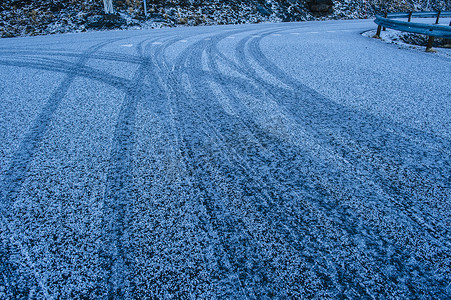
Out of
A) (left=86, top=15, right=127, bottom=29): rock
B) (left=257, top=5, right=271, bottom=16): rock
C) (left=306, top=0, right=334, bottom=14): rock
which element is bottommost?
(left=86, top=15, right=127, bottom=29): rock

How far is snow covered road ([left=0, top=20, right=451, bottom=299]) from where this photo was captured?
4.63 feet

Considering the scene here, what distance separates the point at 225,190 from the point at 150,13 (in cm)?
1648

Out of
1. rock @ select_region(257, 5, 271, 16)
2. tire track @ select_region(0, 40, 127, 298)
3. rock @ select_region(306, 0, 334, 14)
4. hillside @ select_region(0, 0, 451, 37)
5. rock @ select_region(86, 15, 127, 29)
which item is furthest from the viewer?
rock @ select_region(306, 0, 334, 14)

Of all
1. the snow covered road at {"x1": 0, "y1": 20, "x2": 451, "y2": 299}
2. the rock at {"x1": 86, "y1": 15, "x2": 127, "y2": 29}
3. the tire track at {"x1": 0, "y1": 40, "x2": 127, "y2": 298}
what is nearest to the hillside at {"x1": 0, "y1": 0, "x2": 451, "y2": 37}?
the rock at {"x1": 86, "y1": 15, "x2": 127, "y2": 29}

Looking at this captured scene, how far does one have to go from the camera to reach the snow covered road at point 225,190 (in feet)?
4.63

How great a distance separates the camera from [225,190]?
2018 mm

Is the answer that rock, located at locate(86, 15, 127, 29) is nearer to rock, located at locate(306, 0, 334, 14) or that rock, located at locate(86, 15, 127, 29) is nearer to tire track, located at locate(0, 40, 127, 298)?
tire track, located at locate(0, 40, 127, 298)

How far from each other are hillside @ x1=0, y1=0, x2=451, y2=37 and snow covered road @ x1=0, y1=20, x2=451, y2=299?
1139 centimetres

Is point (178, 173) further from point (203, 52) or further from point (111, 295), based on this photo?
point (203, 52)

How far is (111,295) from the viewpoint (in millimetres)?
1324

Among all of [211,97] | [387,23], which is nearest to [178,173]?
[211,97]

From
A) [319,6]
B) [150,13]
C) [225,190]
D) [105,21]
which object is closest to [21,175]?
[225,190]

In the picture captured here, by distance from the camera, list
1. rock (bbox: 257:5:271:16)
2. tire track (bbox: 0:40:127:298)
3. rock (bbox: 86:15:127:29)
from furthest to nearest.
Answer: rock (bbox: 257:5:271:16) → rock (bbox: 86:15:127:29) → tire track (bbox: 0:40:127:298)

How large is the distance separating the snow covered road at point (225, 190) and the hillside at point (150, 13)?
11392 mm
